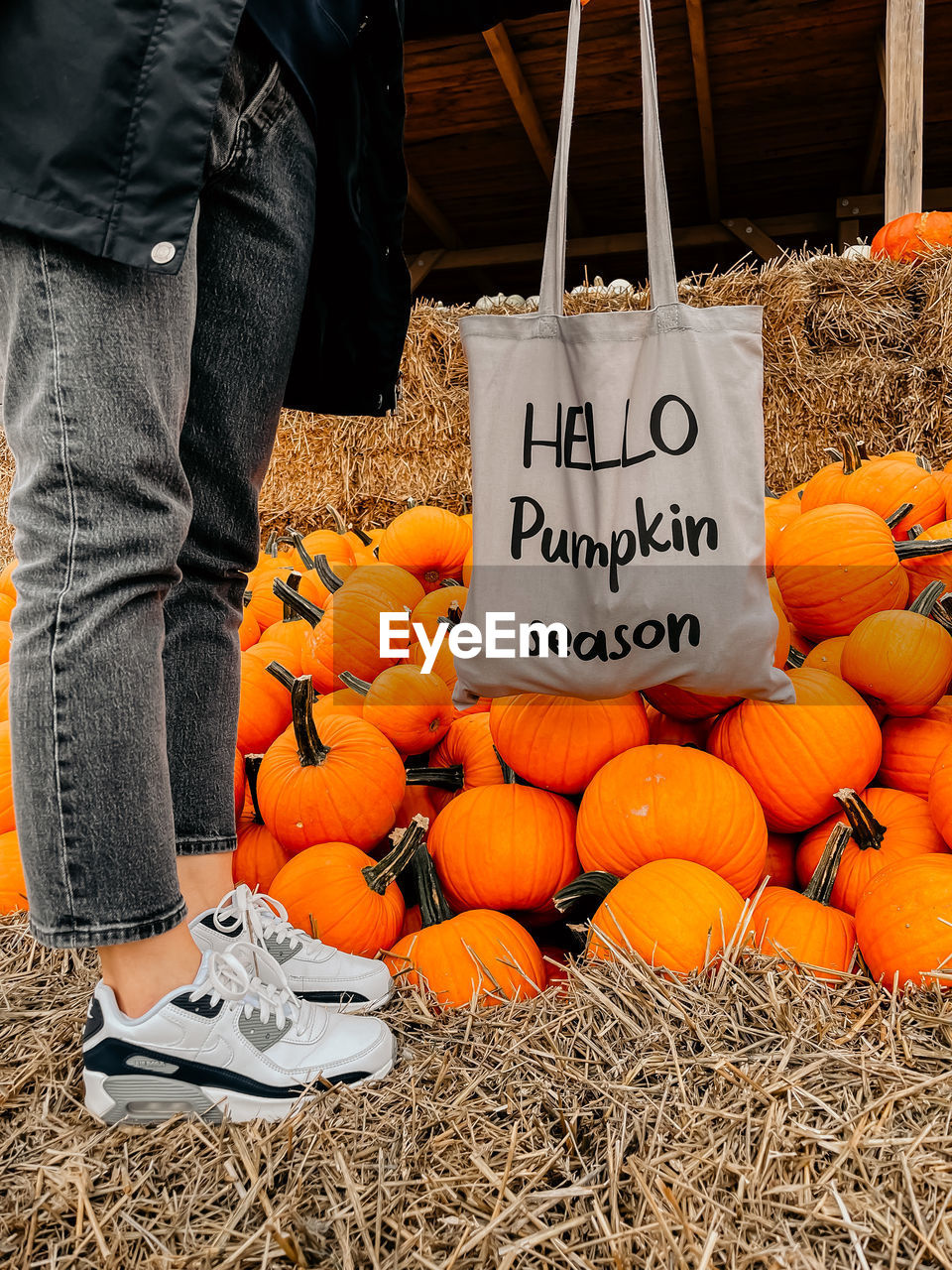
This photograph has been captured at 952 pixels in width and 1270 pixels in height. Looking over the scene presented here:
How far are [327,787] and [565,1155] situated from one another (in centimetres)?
73

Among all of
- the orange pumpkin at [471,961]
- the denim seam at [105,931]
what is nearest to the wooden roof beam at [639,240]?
the orange pumpkin at [471,961]

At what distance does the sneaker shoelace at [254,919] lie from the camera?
1009 millimetres

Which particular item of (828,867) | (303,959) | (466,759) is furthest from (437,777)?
(828,867)

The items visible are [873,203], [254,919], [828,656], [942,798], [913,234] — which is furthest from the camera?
[873,203]

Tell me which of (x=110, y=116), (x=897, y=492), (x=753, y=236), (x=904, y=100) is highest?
(x=753, y=236)

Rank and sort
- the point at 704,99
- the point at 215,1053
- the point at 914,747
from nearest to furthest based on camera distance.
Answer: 1. the point at 215,1053
2. the point at 914,747
3. the point at 704,99

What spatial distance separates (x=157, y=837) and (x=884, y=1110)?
0.75 meters

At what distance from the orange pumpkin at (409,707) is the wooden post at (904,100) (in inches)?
127

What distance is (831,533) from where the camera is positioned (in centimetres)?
162

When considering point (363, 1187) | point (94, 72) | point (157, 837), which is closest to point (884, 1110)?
point (363, 1187)

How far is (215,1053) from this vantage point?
2.82 ft

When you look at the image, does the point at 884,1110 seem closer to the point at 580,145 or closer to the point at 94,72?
the point at 94,72

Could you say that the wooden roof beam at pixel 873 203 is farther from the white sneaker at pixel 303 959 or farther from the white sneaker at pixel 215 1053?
the white sneaker at pixel 215 1053

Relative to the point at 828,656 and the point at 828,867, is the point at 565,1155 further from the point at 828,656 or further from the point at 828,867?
the point at 828,656
